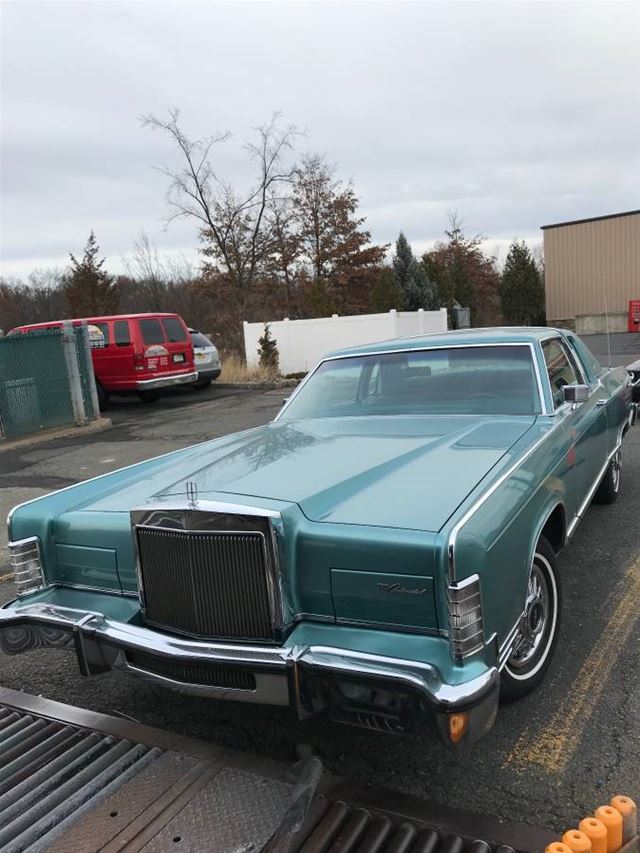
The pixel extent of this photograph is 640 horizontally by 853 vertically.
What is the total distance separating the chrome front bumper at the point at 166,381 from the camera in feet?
47.9

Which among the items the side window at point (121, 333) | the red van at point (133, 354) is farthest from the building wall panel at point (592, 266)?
the side window at point (121, 333)

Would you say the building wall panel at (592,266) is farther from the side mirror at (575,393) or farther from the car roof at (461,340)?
the side mirror at (575,393)

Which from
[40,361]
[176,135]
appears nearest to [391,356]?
[40,361]

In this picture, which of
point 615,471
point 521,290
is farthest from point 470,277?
point 615,471

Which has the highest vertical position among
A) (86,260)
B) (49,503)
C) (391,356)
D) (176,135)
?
(176,135)

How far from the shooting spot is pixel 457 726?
2.08 m

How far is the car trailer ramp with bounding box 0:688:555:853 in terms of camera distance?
7.25 feet

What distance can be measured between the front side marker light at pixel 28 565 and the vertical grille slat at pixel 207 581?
2.19ft

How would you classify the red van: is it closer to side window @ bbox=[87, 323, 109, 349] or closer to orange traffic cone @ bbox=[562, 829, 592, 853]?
side window @ bbox=[87, 323, 109, 349]

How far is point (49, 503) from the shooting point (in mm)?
3281

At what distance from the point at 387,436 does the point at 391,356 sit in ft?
3.22

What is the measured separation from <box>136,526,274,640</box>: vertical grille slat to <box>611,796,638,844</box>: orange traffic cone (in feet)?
4.05

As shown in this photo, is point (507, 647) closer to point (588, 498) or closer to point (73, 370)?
point (588, 498)

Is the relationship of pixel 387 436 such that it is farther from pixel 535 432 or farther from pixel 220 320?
pixel 220 320
